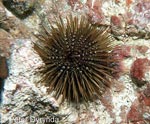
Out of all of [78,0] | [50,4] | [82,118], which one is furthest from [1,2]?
[82,118]

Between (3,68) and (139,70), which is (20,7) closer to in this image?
(3,68)

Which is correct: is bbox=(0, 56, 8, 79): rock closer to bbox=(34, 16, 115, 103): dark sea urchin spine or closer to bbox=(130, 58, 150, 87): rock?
bbox=(34, 16, 115, 103): dark sea urchin spine

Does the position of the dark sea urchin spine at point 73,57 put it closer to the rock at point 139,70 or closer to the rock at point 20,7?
the rock at point 139,70

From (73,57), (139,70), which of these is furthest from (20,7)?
(139,70)

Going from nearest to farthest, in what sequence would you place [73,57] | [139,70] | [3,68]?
[3,68]
[73,57]
[139,70]

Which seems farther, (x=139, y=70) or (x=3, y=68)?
(x=139, y=70)

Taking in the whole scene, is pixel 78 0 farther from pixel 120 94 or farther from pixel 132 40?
pixel 120 94
